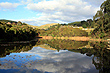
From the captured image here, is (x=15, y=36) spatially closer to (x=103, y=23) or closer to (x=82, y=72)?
(x=82, y=72)

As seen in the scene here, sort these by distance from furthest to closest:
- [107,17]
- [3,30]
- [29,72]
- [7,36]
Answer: [107,17] → [7,36] → [3,30] → [29,72]

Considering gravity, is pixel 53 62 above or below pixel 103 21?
below

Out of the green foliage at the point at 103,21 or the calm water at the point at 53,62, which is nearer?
the calm water at the point at 53,62

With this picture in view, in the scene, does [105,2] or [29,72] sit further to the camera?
[105,2]

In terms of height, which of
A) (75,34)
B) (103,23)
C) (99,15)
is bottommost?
(75,34)

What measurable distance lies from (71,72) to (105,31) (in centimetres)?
9761

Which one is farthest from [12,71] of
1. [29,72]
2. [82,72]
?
[82,72]

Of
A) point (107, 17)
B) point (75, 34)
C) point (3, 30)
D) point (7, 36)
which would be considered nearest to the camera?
point (3, 30)

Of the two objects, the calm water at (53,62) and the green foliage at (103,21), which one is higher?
the green foliage at (103,21)

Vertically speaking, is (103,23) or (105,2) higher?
(105,2)

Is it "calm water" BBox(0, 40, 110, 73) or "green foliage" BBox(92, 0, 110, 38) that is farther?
"green foliage" BBox(92, 0, 110, 38)

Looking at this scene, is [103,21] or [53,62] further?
[103,21]

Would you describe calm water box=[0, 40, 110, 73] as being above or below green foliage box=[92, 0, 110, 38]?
below

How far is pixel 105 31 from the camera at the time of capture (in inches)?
4026
